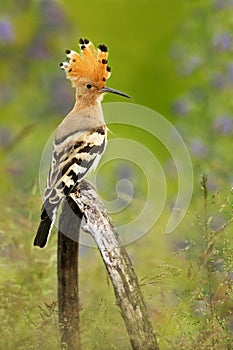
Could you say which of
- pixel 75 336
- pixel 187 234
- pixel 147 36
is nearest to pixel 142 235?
pixel 187 234

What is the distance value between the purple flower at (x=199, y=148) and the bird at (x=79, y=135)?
1.93m

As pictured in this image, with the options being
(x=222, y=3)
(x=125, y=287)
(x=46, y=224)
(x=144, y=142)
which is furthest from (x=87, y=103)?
(x=144, y=142)

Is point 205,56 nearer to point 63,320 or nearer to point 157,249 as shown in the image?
point 157,249

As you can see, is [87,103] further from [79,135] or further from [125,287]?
[125,287]

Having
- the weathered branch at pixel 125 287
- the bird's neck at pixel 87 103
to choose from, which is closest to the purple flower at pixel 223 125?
the bird's neck at pixel 87 103

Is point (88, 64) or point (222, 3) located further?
point (222, 3)

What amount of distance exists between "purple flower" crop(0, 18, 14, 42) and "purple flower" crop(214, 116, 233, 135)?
138 centimetres

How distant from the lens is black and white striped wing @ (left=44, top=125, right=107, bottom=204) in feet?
7.90

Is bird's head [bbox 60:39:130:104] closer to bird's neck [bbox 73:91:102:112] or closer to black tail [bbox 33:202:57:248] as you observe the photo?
bird's neck [bbox 73:91:102:112]

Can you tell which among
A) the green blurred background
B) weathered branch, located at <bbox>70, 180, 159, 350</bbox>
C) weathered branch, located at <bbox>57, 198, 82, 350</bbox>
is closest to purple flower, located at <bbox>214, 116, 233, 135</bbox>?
the green blurred background

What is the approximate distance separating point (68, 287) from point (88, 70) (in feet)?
1.98

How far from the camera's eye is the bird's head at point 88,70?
245 centimetres

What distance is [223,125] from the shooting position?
4582 millimetres

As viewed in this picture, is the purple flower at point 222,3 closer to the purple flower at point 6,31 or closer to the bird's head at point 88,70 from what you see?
the purple flower at point 6,31
